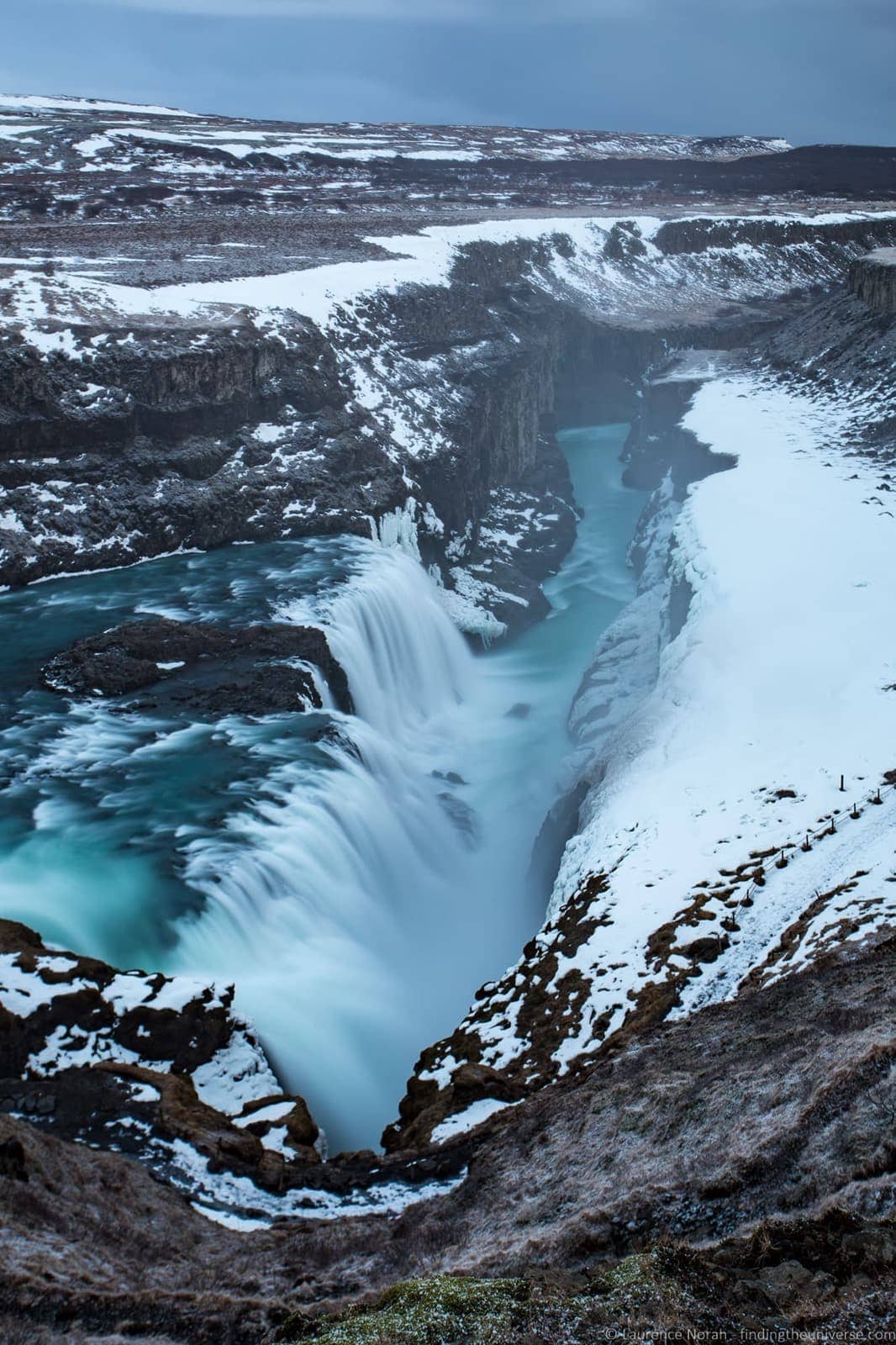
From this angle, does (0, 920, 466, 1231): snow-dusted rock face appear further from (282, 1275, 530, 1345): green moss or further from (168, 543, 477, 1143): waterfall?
(282, 1275, 530, 1345): green moss

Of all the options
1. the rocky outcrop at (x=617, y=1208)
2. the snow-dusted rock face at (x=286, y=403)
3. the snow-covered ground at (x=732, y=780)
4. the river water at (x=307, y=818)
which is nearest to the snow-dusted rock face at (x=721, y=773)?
the snow-covered ground at (x=732, y=780)

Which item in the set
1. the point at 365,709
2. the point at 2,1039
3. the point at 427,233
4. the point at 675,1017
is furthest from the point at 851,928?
the point at 427,233

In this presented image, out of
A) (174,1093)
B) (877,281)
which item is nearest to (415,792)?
(174,1093)

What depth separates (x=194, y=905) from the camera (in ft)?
49.1

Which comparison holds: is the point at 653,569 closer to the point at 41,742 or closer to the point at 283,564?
the point at 283,564

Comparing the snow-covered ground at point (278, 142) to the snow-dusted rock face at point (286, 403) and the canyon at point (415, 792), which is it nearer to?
the canyon at point (415, 792)

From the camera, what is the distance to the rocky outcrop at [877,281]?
151 ft

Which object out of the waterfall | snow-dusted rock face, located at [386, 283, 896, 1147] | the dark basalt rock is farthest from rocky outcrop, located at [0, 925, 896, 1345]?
the dark basalt rock

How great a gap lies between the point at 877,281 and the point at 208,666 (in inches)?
1534

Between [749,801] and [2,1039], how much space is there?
36.0 feet

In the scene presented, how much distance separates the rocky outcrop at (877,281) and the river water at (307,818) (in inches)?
1119

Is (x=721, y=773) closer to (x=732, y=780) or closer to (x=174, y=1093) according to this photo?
(x=732, y=780)

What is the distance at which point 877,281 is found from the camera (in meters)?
46.8

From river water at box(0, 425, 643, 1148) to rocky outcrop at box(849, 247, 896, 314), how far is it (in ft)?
93.2
